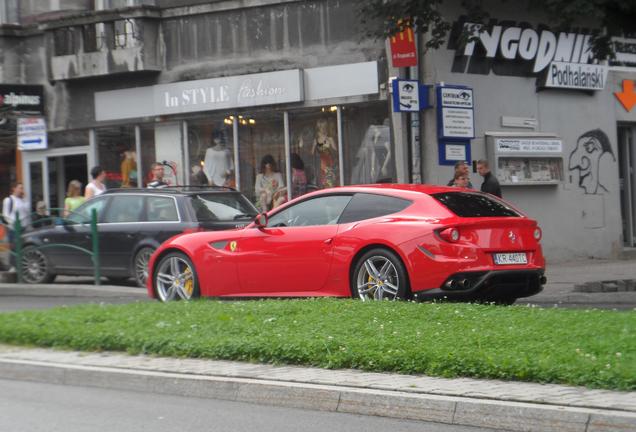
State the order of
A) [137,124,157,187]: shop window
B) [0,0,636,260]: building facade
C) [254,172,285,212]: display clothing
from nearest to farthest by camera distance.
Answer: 1. [0,0,636,260]: building facade
2. [254,172,285,212]: display clothing
3. [137,124,157,187]: shop window

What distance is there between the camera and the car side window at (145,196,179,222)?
665 inches

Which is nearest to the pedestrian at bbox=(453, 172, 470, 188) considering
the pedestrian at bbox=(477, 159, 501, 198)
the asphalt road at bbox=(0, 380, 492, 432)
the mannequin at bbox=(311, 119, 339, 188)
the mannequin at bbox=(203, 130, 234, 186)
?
the pedestrian at bbox=(477, 159, 501, 198)

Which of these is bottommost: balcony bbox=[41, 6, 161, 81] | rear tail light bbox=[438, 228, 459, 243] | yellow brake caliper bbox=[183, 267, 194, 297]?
yellow brake caliper bbox=[183, 267, 194, 297]

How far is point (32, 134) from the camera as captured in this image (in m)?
22.9

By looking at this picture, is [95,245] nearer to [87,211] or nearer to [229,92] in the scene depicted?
[87,211]

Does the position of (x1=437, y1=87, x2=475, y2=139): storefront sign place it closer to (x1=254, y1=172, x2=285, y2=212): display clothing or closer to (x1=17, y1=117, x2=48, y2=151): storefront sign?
(x1=254, y1=172, x2=285, y2=212): display clothing

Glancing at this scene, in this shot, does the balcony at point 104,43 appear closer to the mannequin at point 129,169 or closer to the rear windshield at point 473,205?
A: the mannequin at point 129,169

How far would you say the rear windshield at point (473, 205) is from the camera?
1196 centimetres

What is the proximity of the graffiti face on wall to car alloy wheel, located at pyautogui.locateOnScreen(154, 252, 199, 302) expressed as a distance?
11.5m

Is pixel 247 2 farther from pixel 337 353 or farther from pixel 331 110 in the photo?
pixel 337 353

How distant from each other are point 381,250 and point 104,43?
44.5 feet

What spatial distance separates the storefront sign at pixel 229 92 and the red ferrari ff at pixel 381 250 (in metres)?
8.54

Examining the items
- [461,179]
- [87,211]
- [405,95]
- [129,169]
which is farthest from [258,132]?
[461,179]

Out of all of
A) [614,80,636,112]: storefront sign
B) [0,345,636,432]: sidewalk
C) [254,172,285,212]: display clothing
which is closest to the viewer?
[0,345,636,432]: sidewalk
